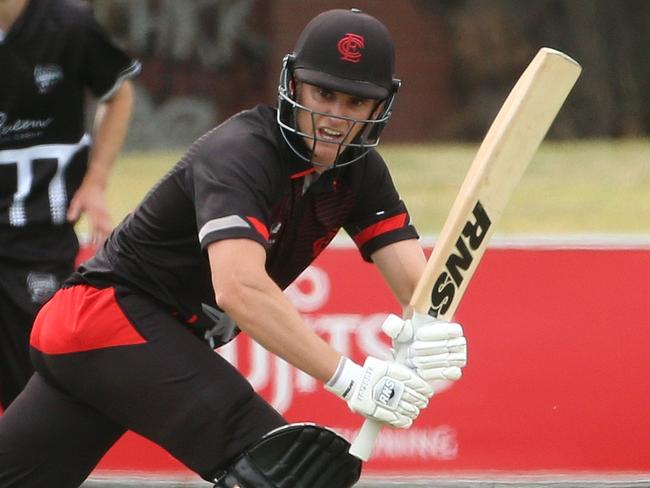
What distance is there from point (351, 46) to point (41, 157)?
1495mm

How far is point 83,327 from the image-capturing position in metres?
3.51

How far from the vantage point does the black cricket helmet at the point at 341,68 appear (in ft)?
11.3

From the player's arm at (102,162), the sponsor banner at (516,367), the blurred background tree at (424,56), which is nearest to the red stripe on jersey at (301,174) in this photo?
the player's arm at (102,162)

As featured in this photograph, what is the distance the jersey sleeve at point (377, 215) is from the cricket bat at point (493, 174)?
28cm

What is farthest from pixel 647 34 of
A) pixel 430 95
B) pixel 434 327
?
pixel 434 327

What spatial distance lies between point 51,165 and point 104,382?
133cm

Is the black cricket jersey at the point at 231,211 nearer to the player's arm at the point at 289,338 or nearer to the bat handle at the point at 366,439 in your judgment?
the player's arm at the point at 289,338

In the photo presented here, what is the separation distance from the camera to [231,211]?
3.29m

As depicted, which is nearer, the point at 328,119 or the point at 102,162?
the point at 328,119

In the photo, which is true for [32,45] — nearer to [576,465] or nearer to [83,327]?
[83,327]

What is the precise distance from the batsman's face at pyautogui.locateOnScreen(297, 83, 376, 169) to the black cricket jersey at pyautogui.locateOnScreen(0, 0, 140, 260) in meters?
1.32

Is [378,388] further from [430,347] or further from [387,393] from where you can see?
[430,347]

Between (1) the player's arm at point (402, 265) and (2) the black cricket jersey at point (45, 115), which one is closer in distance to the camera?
(1) the player's arm at point (402, 265)

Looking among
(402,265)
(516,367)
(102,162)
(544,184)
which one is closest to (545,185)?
(544,184)
